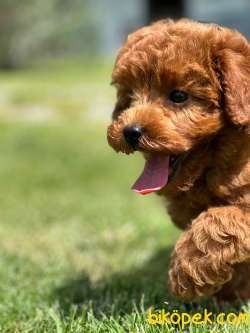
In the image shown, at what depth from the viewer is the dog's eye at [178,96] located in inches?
131

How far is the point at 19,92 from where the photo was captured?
48.1 feet

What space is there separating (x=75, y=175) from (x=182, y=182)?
488cm

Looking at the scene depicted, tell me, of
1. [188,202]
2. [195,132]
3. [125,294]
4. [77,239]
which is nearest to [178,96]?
[195,132]

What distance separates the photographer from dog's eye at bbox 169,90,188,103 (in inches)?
131

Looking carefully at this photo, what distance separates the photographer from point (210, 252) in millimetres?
3012

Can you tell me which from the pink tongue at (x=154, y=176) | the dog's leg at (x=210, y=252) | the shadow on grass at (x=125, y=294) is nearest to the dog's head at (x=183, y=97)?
the pink tongue at (x=154, y=176)

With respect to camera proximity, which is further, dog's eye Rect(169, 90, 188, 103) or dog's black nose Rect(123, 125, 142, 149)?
dog's eye Rect(169, 90, 188, 103)

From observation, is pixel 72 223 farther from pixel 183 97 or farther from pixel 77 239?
pixel 183 97

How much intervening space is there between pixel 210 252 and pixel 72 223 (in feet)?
9.63

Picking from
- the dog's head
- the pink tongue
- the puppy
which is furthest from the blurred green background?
the dog's head

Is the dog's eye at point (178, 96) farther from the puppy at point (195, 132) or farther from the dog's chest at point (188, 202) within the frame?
the dog's chest at point (188, 202)

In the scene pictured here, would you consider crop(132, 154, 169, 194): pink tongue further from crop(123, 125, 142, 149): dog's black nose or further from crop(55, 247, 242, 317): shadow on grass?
crop(55, 247, 242, 317): shadow on grass

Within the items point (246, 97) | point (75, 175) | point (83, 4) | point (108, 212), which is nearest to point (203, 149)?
point (246, 97)

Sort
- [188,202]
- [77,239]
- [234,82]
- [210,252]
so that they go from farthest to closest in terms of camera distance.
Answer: [77,239] < [188,202] < [234,82] < [210,252]
